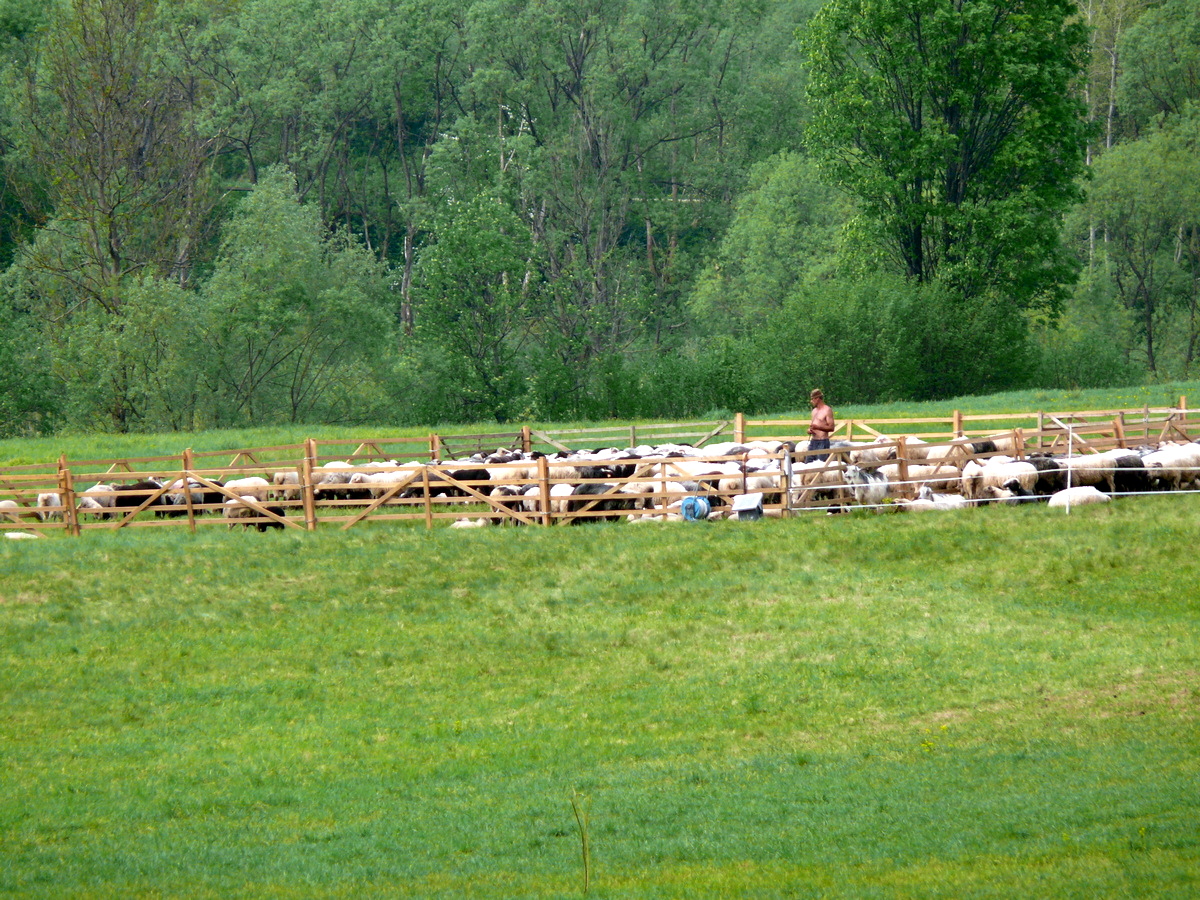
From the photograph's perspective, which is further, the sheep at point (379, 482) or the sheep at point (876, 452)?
the sheep at point (379, 482)

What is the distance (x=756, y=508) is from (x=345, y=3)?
6184 centimetres

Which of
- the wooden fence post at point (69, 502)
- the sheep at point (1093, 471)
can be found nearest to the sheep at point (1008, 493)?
the sheep at point (1093, 471)

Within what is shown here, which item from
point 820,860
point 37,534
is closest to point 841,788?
point 820,860

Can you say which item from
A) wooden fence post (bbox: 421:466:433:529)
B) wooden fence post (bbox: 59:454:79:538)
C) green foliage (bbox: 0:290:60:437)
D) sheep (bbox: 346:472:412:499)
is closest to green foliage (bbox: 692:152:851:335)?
green foliage (bbox: 0:290:60:437)

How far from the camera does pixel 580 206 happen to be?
2995 inches

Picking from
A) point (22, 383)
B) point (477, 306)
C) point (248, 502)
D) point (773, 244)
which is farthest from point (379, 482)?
point (773, 244)

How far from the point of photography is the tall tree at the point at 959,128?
49.8 meters

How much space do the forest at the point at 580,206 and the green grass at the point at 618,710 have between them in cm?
2843

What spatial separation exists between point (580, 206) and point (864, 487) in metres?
53.4

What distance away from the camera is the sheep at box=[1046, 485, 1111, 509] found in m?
23.0

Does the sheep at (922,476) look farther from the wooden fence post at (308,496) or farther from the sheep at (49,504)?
the sheep at (49,504)

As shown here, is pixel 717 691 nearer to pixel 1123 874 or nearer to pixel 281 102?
pixel 1123 874

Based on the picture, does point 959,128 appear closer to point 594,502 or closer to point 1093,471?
point 1093,471

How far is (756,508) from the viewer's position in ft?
79.2
